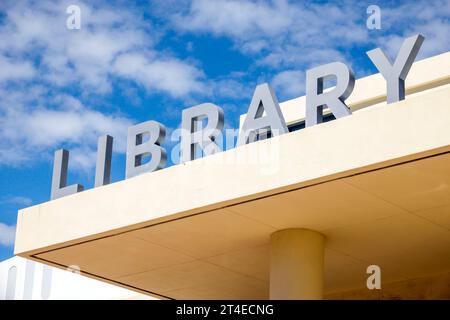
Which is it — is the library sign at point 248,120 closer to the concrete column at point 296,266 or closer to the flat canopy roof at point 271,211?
the flat canopy roof at point 271,211

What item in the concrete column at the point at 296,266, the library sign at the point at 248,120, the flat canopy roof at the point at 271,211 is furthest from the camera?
the concrete column at the point at 296,266

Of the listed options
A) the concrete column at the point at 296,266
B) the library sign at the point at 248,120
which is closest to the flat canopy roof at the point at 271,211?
the concrete column at the point at 296,266

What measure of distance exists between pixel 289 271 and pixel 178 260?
8.46ft

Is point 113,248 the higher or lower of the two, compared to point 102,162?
lower

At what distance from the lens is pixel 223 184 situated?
519 inches

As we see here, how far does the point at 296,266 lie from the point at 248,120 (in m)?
2.56

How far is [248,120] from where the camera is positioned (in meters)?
13.8

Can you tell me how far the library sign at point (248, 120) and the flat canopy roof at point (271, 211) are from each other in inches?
16.4

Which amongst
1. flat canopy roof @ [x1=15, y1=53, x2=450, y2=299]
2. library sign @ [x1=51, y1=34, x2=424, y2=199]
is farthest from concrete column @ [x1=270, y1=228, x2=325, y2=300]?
library sign @ [x1=51, y1=34, x2=424, y2=199]

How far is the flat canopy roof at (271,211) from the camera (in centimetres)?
1182

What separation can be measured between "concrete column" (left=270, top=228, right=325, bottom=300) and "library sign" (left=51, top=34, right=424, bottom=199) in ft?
6.40
